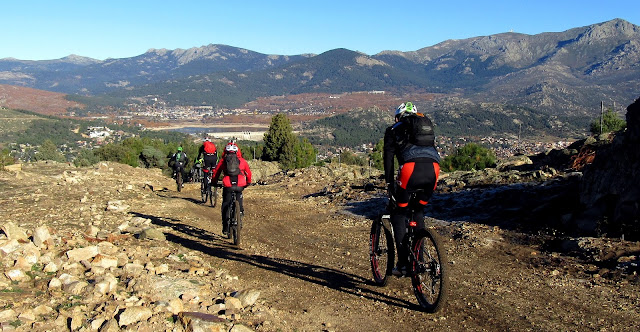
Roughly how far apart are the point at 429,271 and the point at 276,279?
109 inches

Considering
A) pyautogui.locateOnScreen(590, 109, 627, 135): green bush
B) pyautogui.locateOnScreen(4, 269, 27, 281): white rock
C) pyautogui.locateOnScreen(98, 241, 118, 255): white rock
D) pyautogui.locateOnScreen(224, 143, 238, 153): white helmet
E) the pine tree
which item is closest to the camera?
pyautogui.locateOnScreen(4, 269, 27, 281): white rock

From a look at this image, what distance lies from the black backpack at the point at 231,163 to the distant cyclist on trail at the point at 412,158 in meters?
4.99

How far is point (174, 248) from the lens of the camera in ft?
30.0

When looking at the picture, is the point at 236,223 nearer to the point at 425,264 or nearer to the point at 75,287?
the point at 75,287

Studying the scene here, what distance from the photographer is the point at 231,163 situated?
10.4 meters

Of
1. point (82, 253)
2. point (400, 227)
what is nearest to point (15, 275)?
point (82, 253)

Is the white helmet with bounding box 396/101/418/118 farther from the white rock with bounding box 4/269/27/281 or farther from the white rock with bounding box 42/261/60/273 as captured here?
the white rock with bounding box 4/269/27/281

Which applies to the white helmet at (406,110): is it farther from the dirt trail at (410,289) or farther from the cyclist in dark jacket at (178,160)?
the cyclist in dark jacket at (178,160)

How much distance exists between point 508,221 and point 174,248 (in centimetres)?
825

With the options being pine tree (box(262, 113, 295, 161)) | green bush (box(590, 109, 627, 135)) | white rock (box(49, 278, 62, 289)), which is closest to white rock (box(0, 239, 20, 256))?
white rock (box(49, 278, 62, 289))

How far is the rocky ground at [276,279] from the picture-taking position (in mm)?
5359

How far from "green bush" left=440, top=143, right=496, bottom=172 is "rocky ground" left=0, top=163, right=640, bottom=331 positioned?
137 ft

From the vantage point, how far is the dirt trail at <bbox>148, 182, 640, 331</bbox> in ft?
19.0

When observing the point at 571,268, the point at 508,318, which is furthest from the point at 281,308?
the point at 571,268
